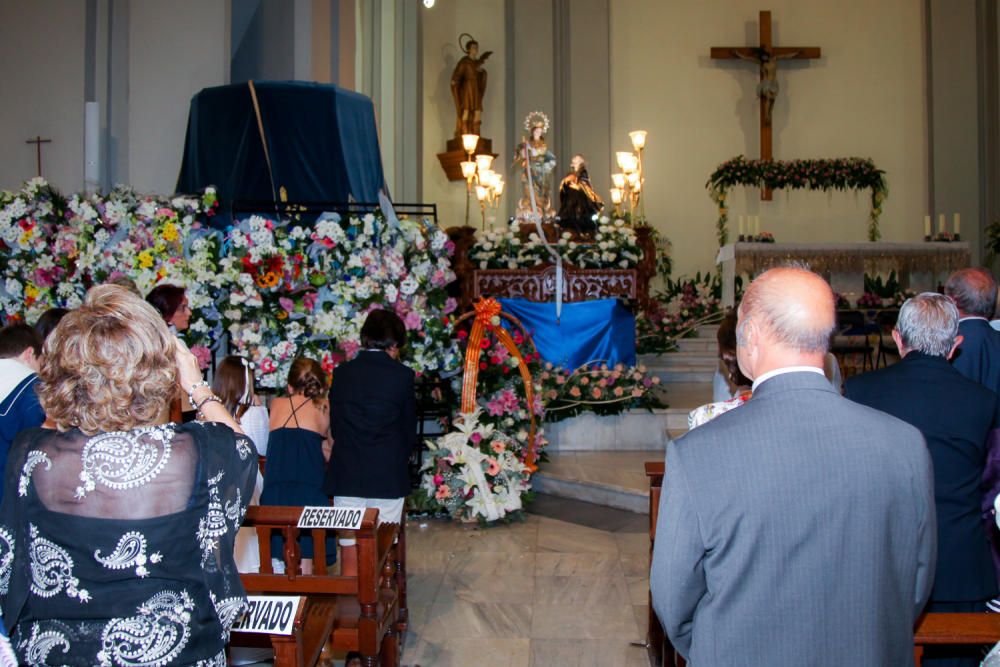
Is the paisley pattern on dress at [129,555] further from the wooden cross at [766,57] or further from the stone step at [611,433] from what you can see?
the wooden cross at [766,57]

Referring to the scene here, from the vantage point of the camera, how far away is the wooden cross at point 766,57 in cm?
1432

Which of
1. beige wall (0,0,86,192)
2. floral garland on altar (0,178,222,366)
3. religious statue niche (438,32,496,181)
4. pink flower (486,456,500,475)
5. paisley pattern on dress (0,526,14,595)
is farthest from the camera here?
religious statue niche (438,32,496,181)

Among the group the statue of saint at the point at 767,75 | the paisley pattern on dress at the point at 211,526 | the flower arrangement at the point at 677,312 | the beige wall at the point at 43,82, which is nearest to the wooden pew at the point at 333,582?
the paisley pattern on dress at the point at 211,526

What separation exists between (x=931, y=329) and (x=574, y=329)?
20.0ft

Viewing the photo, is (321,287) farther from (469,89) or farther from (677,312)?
(469,89)

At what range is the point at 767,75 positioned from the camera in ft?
47.1

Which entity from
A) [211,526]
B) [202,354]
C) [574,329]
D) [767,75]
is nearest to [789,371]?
[211,526]

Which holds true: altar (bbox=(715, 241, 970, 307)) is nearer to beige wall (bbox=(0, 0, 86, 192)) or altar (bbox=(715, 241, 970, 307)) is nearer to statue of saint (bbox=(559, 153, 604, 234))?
statue of saint (bbox=(559, 153, 604, 234))

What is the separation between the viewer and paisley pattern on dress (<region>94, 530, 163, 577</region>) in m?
→ 1.74

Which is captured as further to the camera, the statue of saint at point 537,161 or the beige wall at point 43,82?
the statue of saint at point 537,161

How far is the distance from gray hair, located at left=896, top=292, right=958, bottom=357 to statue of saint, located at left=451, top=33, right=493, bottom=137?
11.7m

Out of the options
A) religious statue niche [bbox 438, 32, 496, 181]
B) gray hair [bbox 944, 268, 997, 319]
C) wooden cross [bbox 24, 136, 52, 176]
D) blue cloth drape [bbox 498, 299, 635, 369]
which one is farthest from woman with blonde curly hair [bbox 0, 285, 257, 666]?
religious statue niche [bbox 438, 32, 496, 181]

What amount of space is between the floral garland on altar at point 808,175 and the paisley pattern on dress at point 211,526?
13.3 m

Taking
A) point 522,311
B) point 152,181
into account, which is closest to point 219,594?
point 522,311
